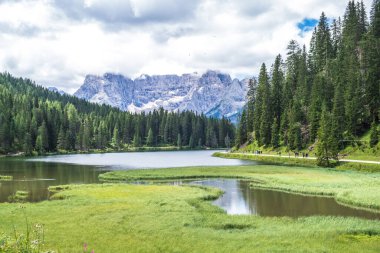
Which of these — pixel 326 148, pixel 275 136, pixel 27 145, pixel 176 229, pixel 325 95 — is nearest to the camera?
pixel 176 229

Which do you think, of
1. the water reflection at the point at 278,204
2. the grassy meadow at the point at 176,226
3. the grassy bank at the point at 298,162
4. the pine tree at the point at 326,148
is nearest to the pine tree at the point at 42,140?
the grassy bank at the point at 298,162

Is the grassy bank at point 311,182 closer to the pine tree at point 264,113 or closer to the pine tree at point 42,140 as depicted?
the pine tree at point 264,113

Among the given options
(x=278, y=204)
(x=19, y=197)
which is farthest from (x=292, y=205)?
(x=19, y=197)

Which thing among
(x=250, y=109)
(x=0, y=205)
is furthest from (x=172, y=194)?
(x=250, y=109)

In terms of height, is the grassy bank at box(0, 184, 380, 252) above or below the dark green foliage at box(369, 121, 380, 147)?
below

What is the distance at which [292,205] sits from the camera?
4544 centimetres

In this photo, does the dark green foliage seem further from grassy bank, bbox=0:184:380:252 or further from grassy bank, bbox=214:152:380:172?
grassy bank, bbox=0:184:380:252

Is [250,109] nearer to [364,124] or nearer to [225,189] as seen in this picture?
[364,124]

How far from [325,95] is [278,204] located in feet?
267

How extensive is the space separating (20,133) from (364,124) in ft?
526

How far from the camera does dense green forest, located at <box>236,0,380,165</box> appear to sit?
9838 centimetres

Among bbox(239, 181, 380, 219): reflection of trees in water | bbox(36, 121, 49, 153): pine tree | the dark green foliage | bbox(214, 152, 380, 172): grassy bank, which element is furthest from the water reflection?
bbox(36, 121, 49, 153): pine tree

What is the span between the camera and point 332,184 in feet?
193

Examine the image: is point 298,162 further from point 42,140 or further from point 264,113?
point 42,140
